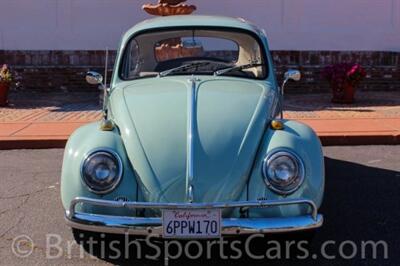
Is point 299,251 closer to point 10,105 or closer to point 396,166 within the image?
point 396,166

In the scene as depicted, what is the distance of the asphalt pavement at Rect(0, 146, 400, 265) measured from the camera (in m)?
4.01

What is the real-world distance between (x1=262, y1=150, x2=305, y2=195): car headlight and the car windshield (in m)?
1.42

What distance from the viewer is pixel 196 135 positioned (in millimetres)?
3932


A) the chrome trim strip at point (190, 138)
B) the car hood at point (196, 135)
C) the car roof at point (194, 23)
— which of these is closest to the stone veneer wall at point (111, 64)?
the car roof at point (194, 23)

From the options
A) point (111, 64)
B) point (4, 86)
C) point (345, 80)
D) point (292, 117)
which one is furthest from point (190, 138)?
point (111, 64)

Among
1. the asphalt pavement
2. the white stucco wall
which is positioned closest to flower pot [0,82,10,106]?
the white stucco wall

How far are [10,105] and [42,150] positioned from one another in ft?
11.3

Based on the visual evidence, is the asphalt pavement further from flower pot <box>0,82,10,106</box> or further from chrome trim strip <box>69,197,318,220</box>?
flower pot <box>0,82,10,106</box>

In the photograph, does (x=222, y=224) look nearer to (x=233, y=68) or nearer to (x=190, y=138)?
(x=190, y=138)

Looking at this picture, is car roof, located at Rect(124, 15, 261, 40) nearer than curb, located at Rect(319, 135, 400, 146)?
Yes

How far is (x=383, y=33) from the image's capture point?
42.7 ft

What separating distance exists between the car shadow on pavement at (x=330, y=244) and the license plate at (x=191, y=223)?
54 centimetres

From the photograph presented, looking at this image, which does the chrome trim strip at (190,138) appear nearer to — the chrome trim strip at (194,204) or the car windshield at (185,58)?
the chrome trim strip at (194,204)

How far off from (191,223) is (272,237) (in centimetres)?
79
